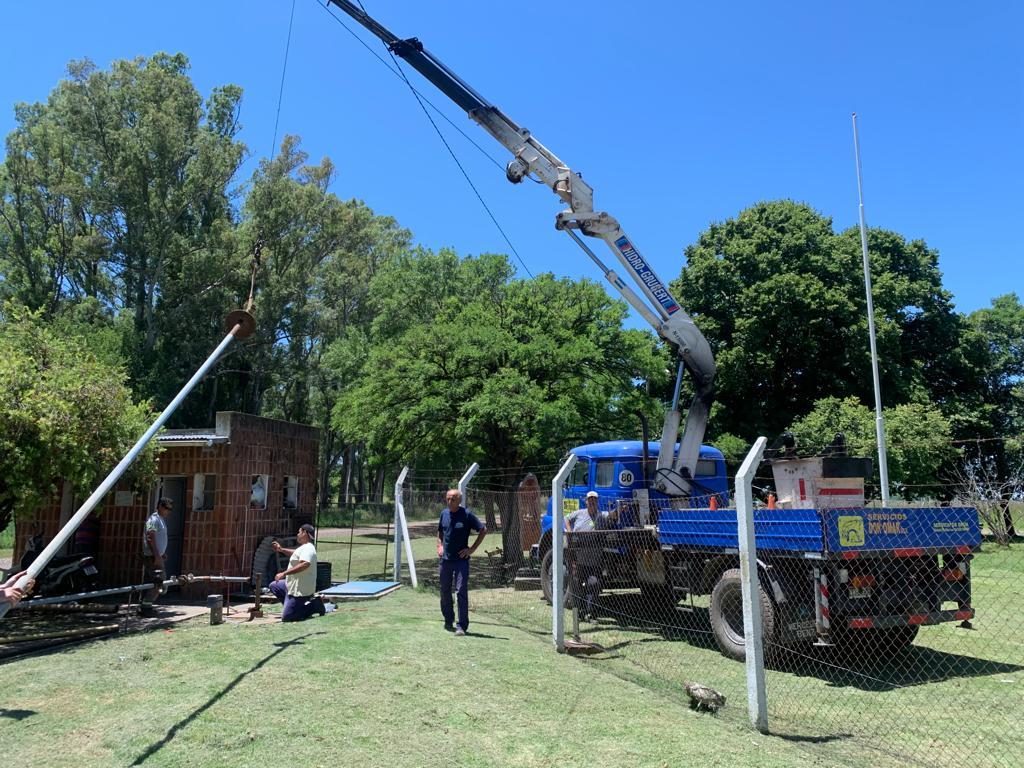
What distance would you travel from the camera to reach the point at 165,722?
514 cm

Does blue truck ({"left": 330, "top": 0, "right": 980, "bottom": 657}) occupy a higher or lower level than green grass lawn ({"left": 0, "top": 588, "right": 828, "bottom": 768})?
higher

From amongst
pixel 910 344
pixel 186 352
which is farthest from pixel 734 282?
pixel 186 352

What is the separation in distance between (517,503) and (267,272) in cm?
2668

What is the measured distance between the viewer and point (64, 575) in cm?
1126

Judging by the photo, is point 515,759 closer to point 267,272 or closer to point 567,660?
point 567,660

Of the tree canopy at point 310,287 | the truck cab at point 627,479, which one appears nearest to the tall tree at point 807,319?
the tree canopy at point 310,287

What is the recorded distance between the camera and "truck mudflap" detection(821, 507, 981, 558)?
23.3 feet

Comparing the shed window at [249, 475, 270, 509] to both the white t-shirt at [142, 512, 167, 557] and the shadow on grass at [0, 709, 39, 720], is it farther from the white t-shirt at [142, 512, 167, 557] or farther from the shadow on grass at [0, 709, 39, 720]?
→ the shadow on grass at [0, 709, 39, 720]

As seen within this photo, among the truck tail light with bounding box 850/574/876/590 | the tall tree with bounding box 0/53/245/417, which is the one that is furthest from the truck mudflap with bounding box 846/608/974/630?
the tall tree with bounding box 0/53/245/417

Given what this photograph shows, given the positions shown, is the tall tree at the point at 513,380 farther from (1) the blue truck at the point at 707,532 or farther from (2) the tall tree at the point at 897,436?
(2) the tall tree at the point at 897,436

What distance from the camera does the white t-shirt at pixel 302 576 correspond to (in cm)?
916

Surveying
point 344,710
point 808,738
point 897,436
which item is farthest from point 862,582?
point 897,436

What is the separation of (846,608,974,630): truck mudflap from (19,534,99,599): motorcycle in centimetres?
1073

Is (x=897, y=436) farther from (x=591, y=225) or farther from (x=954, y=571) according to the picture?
(x=954, y=571)
